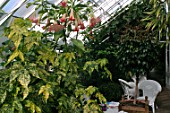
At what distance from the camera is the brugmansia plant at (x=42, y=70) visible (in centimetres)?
128

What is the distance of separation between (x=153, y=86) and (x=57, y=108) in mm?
3893

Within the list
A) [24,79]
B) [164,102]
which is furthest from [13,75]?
[164,102]

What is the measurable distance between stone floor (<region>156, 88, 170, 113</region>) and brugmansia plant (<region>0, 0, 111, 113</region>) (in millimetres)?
4044

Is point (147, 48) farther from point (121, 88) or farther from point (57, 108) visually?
point (57, 108)

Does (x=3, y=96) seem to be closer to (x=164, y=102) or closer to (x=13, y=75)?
(x=13, y=75)

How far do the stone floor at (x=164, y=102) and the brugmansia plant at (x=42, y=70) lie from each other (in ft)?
13.3

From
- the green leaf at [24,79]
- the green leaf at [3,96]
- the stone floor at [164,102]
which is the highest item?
the green leaf at [24,79]

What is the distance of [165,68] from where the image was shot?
28.7ft

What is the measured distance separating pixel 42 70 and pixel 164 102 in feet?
17.3

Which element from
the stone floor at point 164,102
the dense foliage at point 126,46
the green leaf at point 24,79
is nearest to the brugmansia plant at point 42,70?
the green leaf at point 24,79

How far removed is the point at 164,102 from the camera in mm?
6074

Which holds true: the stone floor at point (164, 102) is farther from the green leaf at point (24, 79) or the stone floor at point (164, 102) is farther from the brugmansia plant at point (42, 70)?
the green leaf at point (24, 79)

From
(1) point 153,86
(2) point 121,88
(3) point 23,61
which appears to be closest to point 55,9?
(3) point 23,61

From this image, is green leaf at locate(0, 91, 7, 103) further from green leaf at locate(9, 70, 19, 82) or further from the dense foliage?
the dense foliage
